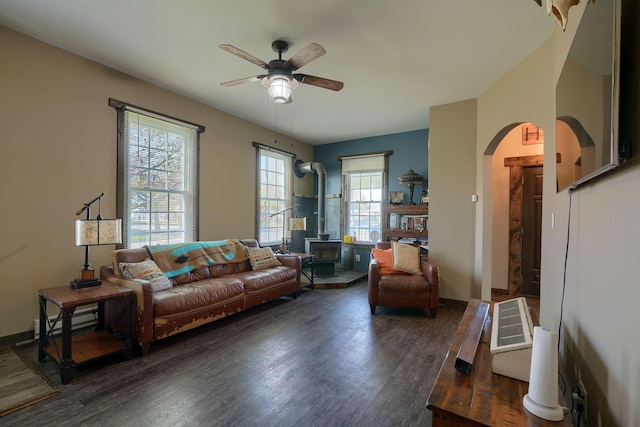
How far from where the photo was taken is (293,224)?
193 inches

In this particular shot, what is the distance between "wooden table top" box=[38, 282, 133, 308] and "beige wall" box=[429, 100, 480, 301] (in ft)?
12.7

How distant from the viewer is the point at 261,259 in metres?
4.34

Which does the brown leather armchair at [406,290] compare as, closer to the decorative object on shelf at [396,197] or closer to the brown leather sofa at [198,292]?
the brown leather sofa at [198,292]

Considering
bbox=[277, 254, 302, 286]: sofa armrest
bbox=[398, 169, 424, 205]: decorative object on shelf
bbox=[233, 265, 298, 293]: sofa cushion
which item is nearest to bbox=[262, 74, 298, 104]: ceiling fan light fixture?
bbox=[233, 265, 298, 293]: sofa cushion

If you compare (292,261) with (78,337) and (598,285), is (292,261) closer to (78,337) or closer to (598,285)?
(78,337)

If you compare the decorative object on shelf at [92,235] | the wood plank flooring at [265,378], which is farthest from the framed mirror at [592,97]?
the decorative object on shelf at [92,235]

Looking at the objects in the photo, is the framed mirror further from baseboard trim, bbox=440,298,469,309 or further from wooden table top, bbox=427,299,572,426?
baseboard trim, bbox=440,298,469,309

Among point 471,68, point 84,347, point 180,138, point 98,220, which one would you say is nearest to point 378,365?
point 84,347

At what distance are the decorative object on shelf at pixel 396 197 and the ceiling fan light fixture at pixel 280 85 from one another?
351 centimetres

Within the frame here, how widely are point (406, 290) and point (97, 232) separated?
A: 3.35 meters

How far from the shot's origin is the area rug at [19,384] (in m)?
1.92

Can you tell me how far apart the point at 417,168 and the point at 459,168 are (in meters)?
1.43

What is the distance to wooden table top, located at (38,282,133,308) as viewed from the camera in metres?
2.25

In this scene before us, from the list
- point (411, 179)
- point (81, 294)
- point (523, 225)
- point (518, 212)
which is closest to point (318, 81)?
point (81, 294)
